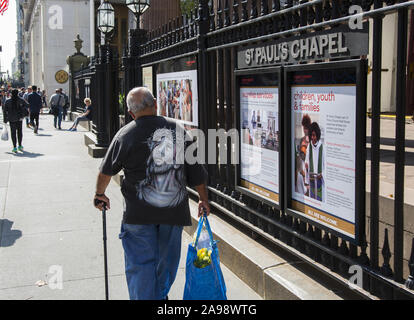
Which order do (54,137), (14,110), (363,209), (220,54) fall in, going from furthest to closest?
(54,137)
(14,110)
(220,54)
(363,209)

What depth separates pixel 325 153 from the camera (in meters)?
3.83

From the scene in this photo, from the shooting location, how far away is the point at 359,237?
3520mm

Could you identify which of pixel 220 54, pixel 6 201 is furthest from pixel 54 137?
pixel 220 54

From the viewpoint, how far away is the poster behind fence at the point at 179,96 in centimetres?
639

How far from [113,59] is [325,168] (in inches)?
382

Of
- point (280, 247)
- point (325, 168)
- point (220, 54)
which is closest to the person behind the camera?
point (325, 168)

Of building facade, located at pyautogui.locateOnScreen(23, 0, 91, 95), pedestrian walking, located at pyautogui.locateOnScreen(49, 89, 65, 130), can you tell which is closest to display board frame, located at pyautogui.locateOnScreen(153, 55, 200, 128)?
pedestrian walking, located at pyautogui.locateOnScreen(49, 89, 65, 130)

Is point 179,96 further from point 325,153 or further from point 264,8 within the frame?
point 325,153

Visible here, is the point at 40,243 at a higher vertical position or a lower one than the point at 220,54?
lower

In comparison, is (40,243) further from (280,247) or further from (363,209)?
(363,209)

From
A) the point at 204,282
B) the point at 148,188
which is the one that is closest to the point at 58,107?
the point at 148,188

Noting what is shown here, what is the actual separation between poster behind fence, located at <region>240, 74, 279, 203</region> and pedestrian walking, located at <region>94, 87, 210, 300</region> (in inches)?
37.4

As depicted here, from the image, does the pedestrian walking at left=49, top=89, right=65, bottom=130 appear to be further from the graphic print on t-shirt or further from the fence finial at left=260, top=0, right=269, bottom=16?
the graphic print on t-shirt

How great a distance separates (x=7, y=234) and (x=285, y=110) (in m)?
4.23
